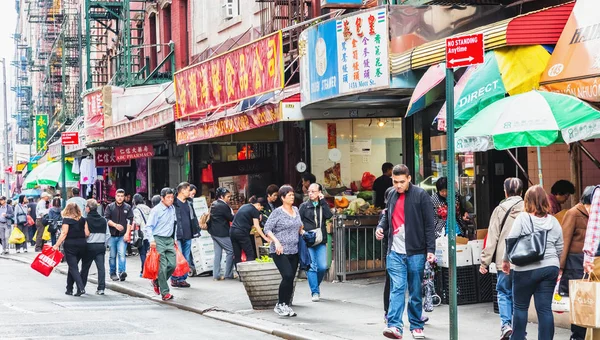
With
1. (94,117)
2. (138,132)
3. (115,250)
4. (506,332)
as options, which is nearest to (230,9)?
(138,132)

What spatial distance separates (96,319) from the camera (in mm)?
13906

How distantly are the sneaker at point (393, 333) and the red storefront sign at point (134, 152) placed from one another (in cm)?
1806

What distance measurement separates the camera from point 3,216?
32156 millimetres

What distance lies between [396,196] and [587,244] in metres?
2.63

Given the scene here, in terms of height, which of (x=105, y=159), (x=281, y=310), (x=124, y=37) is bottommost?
(x=281, y=310)

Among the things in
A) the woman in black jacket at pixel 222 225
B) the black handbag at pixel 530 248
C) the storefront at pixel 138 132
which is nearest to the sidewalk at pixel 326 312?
the woman in black jacket at pixel 222 225

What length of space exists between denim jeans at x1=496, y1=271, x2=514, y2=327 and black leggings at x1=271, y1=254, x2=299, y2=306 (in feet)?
10.4

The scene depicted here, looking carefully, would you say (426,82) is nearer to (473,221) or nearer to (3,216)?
(473,221)

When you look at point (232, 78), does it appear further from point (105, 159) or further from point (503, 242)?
point (105, 159)

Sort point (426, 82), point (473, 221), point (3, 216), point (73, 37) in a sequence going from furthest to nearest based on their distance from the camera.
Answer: point (73, 37), point (3, 216), point (473, 221), point (426, 82)

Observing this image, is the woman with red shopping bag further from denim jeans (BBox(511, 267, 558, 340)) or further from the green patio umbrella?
the green patio umbrella

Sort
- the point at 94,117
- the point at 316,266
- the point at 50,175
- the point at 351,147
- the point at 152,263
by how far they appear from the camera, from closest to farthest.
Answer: the point at 316,266, the point at 152,263, the point at 351,147, the point at 94,117, the point at 50,175

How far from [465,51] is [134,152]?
21414 mm

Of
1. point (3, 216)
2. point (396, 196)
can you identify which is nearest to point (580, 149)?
point (396, 196)
